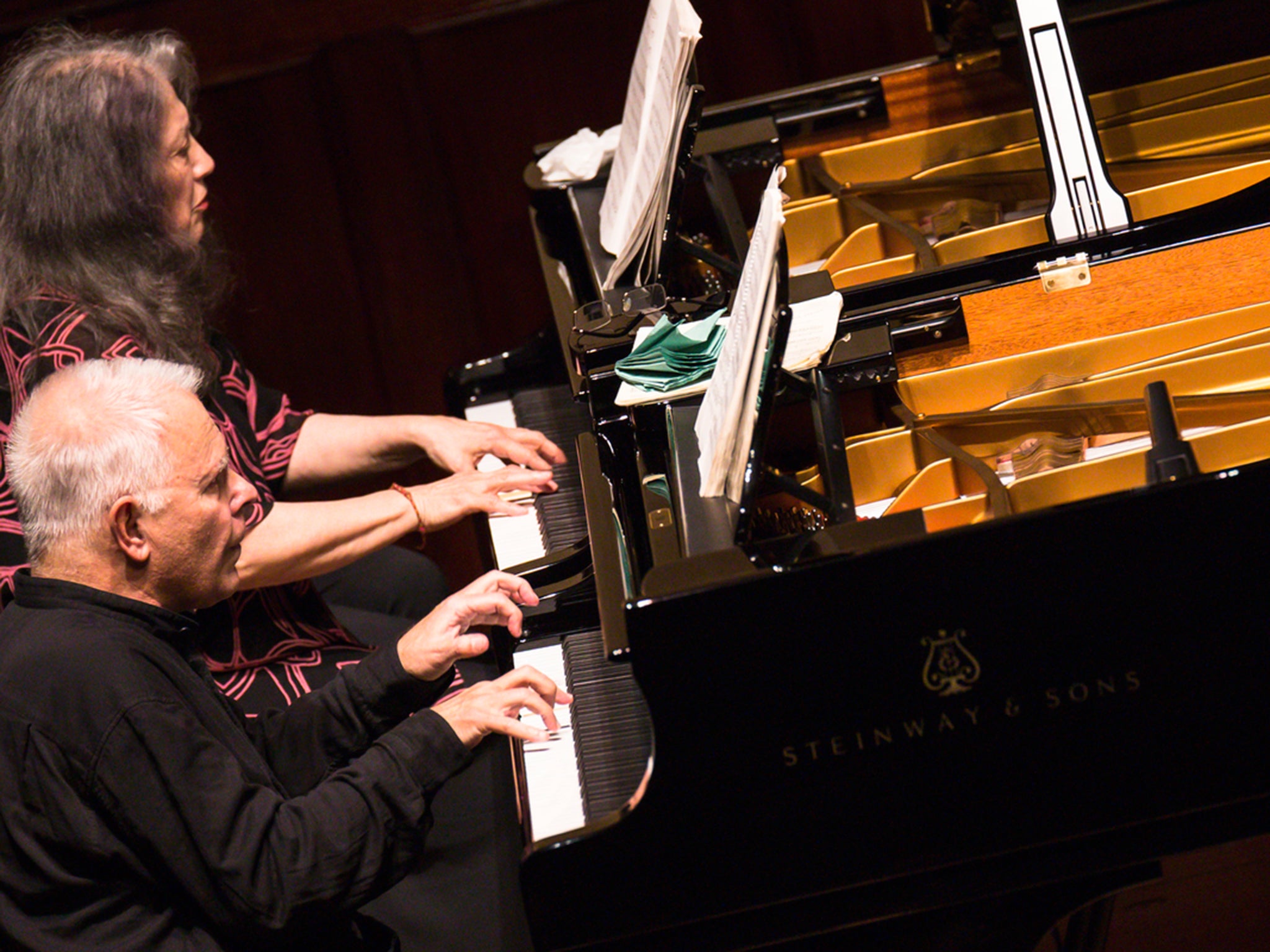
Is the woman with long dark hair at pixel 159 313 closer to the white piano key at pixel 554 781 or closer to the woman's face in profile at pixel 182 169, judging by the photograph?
the woman's face in profile at pixel 182 169

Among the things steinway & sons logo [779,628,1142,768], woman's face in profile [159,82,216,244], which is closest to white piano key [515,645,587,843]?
steinway & sons logo [779,628,1142,768]

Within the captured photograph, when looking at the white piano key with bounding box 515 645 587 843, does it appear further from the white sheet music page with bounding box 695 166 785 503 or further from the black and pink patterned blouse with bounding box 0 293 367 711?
the black and pink patterned blouse with bounding box 0 293 367 711

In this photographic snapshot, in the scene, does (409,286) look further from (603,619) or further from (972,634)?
(972,634)

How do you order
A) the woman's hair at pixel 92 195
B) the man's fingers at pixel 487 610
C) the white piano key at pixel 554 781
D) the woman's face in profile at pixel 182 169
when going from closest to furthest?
the white piano key at pixel 554 781 → the man's fingers at pixel 487 610 → the woman's hair at pixel 92 195 → the woman's face in profile at pixel 182 169

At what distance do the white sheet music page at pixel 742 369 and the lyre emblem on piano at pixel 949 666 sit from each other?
285 millimetres

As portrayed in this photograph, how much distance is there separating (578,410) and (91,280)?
0.88 metres

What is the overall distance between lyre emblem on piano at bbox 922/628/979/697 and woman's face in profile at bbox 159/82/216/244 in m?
1.60

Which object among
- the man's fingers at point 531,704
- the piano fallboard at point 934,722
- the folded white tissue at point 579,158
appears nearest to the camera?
the piano fallboard at point 934,722

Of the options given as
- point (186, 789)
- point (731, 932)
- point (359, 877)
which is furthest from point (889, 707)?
point (186, 789)

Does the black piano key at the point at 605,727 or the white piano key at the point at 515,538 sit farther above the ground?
the white piano key at the point at 515,538

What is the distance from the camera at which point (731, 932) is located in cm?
144

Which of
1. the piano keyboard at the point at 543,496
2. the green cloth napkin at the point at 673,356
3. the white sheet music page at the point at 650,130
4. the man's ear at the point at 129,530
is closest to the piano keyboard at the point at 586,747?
the piano keyboard at the point at 543,496

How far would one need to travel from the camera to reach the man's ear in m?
1.52

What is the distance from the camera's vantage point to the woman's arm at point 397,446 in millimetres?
2232
